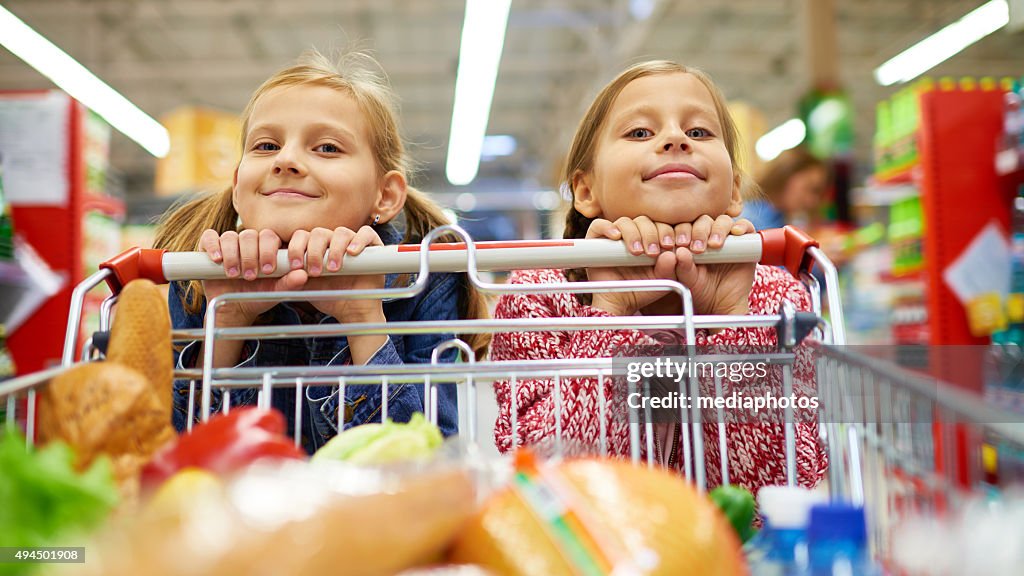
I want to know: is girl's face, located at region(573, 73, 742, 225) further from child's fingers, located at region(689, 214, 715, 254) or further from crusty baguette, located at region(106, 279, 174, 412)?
crusty baguette, located at region(106, 279, 174, 412)

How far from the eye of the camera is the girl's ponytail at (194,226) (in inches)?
59.6

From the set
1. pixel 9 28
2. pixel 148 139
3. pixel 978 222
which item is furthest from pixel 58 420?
pixel 148 139

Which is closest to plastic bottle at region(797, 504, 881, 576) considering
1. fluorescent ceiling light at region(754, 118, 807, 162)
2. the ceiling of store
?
the ceiling of store

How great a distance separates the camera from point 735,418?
41.7 inches

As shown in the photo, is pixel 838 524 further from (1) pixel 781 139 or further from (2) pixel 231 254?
(1) pixel 781 139

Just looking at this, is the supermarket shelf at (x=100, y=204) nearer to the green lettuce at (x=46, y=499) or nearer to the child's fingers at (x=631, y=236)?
the child's fingers at (x=631, y=236)

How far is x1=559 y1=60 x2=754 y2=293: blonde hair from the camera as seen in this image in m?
1.41

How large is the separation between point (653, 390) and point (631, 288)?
0.14 meters

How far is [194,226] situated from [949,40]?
833 cm

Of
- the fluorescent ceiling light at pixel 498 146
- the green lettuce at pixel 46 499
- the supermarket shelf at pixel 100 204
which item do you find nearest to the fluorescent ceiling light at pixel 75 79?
the supermarket shelf at pixel 100 204

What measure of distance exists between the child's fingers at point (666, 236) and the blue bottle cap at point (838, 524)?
55 centimetres

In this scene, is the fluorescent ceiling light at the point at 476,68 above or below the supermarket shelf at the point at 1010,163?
above


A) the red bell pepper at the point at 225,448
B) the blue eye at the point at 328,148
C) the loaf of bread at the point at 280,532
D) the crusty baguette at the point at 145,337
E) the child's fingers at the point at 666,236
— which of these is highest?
the blue eye at the point at 328,148

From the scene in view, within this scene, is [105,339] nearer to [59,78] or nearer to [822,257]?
[822,257]
